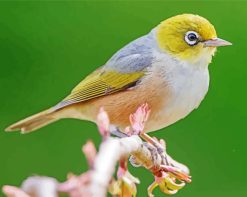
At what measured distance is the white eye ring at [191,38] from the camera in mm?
1331

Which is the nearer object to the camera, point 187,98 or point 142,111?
point 142,111

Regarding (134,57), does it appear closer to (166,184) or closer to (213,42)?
(213,42)

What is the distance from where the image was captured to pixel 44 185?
0.98ft

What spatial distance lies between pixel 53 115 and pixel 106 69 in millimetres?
161

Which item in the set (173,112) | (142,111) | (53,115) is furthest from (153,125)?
(142,111)

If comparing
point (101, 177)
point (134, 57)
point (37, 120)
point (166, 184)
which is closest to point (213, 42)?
point (134, 57)

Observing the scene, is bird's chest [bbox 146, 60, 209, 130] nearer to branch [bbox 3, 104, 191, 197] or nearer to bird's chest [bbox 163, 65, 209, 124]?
bird's chest [bbox 163, 65, 209, 124]

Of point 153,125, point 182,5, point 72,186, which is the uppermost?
point 182,5

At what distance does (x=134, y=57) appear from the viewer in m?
1.46

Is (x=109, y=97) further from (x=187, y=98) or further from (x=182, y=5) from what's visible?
(x=182, y=5)

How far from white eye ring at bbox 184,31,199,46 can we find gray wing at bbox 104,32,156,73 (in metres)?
0.09

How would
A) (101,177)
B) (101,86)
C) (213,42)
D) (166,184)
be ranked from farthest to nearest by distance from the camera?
(101,86) < (213,42) < (166,184) < (101,177)

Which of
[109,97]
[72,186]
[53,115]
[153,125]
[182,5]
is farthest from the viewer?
[182,5]

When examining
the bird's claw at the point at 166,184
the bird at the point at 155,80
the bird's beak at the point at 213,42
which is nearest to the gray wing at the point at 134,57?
the bird at the point at 155,80
